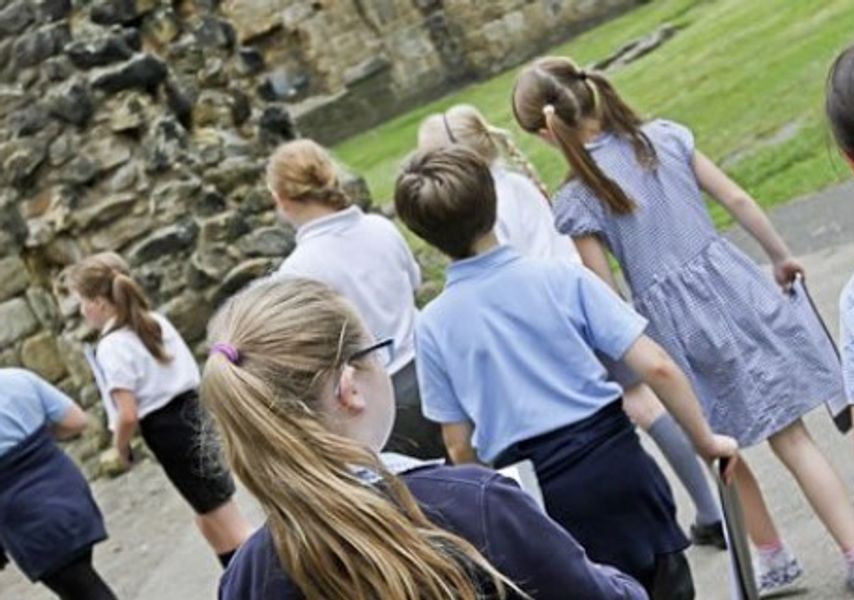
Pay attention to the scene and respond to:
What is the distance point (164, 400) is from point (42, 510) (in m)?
1.09

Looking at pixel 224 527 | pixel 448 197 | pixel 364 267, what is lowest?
pixel 224 527

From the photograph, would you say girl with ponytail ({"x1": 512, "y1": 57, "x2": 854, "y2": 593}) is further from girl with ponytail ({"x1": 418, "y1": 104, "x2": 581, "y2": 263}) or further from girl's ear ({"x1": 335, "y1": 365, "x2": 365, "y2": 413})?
girl's ear ({"x1": 335, "y1": 365, "x2": 365, "y2": 413})

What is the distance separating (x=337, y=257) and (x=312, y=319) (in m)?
→ 2.91

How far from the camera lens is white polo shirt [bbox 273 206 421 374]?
568 centimetres

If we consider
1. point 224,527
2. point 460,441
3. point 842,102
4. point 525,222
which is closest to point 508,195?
point 525,222

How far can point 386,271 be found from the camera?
577 cm

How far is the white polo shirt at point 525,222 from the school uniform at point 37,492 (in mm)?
1865

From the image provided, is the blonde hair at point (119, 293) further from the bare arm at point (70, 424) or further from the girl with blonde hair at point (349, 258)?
the girl with blonde hair at point (349, 258)

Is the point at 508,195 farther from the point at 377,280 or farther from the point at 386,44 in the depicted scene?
the point at 386,44

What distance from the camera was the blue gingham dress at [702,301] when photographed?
5.29 m

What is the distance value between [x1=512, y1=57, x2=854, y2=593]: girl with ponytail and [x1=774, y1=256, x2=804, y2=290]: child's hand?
0.54 feet

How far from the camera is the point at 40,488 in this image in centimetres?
652

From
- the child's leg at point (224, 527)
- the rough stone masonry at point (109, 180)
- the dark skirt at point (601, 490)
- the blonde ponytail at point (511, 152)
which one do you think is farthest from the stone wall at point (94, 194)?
the dark skirt at point (601, 490)

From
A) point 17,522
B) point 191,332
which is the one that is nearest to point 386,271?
point 17,522
